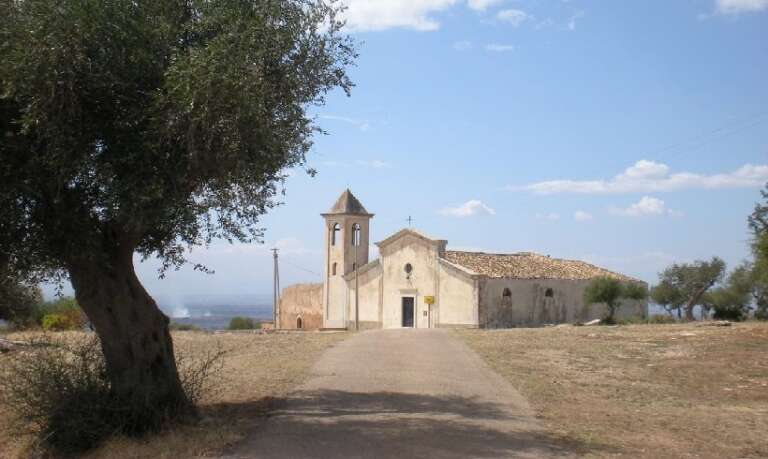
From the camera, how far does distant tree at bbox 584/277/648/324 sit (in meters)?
52.1

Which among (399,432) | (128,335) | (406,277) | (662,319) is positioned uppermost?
(406,277)

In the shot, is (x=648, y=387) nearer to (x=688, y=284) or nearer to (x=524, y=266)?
(x=524, y=266)


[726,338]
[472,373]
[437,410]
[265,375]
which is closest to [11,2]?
[437,410]

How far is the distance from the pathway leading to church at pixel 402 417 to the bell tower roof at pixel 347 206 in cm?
3474

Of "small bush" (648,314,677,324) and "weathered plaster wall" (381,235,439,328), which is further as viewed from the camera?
"weathered plaster wall" (381,235,439,328)

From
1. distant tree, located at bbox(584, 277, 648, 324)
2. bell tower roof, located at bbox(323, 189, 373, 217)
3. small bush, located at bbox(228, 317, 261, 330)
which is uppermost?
bell tower roof, located at bbox(323, 189, 373, 217)

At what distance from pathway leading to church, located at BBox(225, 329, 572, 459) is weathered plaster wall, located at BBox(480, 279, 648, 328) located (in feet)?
95.7

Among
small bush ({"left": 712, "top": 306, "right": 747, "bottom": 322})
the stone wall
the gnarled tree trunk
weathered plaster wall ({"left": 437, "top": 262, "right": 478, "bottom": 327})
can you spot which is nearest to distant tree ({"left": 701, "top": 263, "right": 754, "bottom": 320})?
small bush ({"left": 712, "top": 306, "right": 747, "bottom": 322})

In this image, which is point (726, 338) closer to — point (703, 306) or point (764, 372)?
point (764, 372)

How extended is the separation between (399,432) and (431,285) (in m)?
40.2

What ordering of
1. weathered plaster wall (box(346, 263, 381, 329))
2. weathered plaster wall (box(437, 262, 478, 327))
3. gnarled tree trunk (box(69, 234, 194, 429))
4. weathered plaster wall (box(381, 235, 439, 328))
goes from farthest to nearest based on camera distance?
weathered plaster wall (box(346, 263, 381, 329))
weathered plaster wall (box(381, 235, 439, 328))
weathered plaster wall (box(437, 262, 478, 327))
gnarled tree trunk (box(69, 234, 194, 429))

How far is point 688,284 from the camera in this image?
6425 cm

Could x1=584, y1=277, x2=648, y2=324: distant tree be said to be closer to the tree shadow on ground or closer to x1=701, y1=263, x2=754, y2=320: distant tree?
x1=701, y1=263, x2=754, y2=320: distant tree

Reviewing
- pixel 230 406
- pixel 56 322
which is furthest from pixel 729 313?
pixel 230 406
